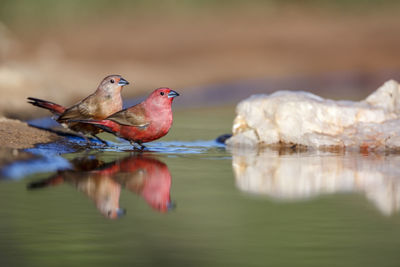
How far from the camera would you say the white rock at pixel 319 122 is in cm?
852

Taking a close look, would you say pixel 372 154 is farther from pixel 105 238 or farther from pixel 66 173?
pixel 105 238

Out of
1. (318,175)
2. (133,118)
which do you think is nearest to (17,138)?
(133,118)

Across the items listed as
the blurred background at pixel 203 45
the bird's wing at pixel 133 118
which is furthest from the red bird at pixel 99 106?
the blurred background at pixel 203 45

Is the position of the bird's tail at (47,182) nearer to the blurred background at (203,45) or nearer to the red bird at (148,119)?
the red bird at (148,119)

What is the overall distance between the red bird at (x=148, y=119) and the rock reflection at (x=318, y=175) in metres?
0.79

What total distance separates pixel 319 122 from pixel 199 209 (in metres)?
3.67

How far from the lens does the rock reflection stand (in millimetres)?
5812

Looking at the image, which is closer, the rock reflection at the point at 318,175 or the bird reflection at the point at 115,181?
the bird reflection at the point at 115,181

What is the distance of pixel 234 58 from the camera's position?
17391mm

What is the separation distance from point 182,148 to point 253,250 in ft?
14.0

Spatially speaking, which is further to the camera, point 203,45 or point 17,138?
point 203,45

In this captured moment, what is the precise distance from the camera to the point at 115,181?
6129 millimetres

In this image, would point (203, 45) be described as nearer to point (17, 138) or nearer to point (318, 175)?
point (17, 138)

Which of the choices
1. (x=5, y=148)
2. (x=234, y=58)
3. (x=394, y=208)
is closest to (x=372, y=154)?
(x=394, y=208)
